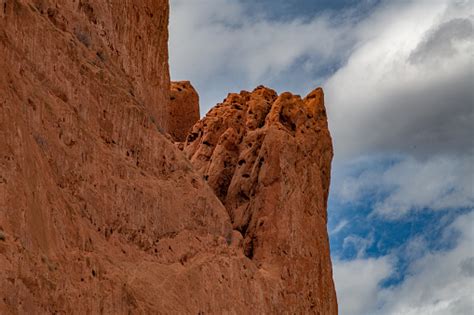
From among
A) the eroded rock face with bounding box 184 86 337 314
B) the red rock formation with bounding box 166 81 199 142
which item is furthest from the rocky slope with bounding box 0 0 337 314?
the red rock formation with bounding box 166 81 199 142

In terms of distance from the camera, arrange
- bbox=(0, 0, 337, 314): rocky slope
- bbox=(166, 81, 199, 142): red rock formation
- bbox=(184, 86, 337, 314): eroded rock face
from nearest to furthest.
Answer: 1. bbox=(0, 0, 337, 314): rocky slope
2. bbox=(184, 86, 337, 314): eroded rock face
3. bbox=(166, 81, 199, 142): red rock formation

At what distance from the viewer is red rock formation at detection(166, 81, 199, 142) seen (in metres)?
49.1

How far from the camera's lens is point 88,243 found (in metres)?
22.3

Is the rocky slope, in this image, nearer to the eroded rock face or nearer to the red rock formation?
the eroded rock face

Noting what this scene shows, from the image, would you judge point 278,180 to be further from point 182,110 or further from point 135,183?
point 182,110

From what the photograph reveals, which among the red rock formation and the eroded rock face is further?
the red rock formation

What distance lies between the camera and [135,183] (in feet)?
82.7

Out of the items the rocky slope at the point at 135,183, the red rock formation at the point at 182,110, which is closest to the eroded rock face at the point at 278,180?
the rocky slope at the point at 135,183

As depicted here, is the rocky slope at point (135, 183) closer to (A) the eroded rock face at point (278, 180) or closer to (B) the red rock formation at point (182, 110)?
(A) the eroded rock face at point (278, 180)

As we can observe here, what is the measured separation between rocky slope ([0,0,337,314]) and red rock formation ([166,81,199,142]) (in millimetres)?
10529

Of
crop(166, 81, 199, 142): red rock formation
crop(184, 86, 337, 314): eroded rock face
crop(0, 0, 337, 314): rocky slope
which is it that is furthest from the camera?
crop(166, 81, 199, 142): red rock formation

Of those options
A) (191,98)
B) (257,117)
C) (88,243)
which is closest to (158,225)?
(88,243)

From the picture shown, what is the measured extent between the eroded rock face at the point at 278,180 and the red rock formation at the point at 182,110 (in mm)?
10479

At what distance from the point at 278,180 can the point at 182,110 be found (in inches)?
682
